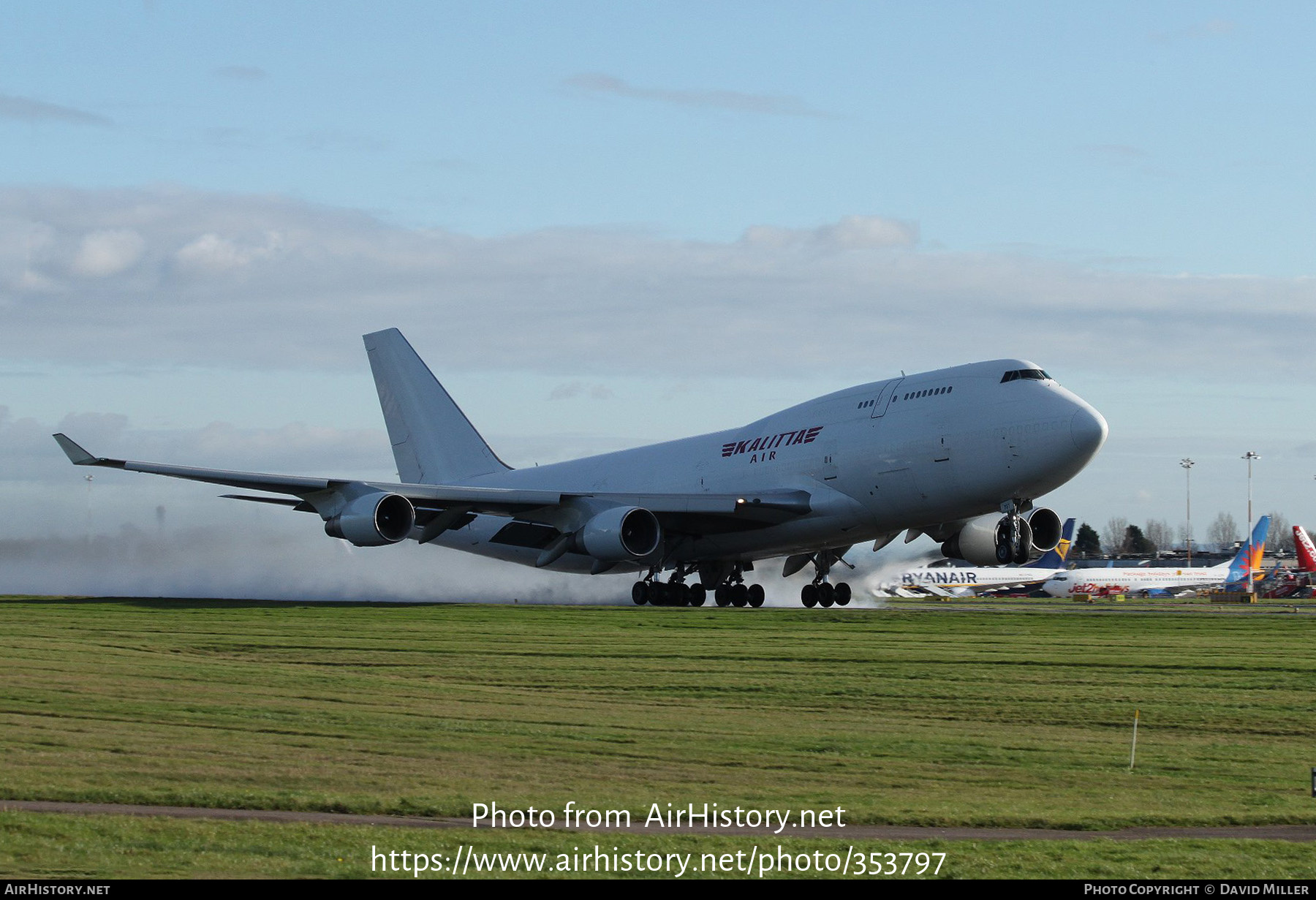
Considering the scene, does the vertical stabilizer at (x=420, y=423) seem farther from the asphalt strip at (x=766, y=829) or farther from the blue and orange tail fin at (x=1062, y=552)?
the asphalt strip at (x=766, y=829)

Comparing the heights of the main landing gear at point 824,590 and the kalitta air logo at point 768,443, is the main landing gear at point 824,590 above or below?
below

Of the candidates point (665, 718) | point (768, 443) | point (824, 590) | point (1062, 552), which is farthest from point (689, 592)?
point (1062, 552)

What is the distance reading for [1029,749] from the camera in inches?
791

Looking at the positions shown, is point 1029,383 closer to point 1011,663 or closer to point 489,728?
point 1011,663

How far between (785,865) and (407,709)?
11.4 m

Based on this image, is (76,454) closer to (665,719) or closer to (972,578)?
(665,719)

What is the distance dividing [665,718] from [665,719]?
95 millimetres

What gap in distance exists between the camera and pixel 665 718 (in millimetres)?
22031

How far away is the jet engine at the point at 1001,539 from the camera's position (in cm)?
3897

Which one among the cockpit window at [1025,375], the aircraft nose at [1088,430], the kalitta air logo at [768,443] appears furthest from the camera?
the kalitta air logo at [768,443]

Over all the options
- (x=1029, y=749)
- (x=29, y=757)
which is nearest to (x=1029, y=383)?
(x=1029, y=749)

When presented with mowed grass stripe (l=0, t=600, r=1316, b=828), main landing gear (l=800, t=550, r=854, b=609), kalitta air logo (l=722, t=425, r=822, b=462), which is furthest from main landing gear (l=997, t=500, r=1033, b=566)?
main landing gear (l=800, t=550, r=854, b=609)

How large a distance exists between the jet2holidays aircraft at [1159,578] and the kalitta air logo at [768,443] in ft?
192

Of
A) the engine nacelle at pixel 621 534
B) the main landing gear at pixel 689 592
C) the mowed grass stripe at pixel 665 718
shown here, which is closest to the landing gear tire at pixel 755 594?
the main landing gear at pixel 689 592
